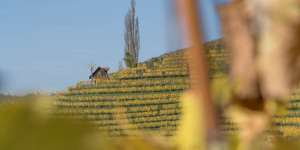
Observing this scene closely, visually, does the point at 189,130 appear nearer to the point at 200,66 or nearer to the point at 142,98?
the point at 200,66

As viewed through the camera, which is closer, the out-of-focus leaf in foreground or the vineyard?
the out-of-focus leaf in foreground

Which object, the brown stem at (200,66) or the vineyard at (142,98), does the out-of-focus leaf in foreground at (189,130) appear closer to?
the brown stem at (200,66)

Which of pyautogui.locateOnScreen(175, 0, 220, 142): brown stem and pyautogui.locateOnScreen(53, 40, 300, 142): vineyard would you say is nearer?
pyautogui.locateOnScreen(175, 0, 220, 142): brown stem

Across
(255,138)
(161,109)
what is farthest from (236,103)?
(161,109)

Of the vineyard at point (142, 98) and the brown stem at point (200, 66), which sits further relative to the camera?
the vineyard at point (142, 98)

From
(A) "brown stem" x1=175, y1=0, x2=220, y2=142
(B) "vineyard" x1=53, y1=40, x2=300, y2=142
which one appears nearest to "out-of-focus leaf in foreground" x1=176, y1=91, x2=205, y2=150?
(A) "brown stem" x1=175, y1=0, x2=220, y2=142

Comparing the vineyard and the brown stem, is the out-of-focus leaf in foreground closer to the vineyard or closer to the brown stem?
the brown stem

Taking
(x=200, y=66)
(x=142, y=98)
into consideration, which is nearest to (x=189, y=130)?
(x=200, y=66)

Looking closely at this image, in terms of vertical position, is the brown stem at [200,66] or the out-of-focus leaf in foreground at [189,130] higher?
the brown stem at [200,66]

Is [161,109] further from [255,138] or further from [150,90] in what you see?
[255,138]

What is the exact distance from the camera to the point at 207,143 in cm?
10

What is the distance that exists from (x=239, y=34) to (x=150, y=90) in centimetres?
741

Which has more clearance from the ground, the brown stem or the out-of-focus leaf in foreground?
the brown stem

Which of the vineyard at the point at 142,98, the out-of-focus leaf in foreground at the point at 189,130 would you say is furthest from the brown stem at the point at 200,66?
the vineyard at the point at 142,98
